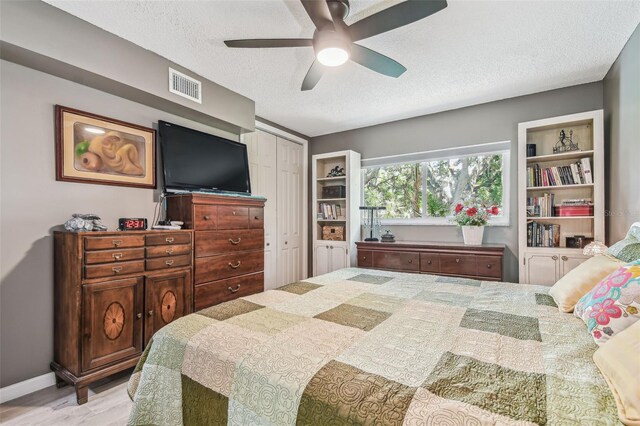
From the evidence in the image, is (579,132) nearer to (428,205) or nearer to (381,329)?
(428,205)

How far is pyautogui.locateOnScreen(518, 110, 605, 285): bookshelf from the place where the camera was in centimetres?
285

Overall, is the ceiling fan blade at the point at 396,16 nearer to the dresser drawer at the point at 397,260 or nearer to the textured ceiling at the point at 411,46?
the textured ceiling at the point at 411,46

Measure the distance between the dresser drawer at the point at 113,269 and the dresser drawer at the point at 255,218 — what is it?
110cm

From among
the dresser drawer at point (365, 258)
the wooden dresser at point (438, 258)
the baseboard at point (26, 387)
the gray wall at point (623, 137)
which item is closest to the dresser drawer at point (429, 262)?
the wooden dresser at point (438, 258)

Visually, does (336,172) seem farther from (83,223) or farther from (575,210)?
(83,223)

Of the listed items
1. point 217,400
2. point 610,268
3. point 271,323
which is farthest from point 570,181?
point 217,400

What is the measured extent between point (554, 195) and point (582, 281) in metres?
2.07

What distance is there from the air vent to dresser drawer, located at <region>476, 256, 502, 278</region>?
327 centimetres

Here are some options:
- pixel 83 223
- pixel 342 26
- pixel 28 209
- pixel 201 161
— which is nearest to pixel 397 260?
pixel 201 161

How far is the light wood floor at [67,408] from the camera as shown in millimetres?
1774

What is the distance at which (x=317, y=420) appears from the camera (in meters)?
0.85

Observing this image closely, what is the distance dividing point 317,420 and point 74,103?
2712 mm

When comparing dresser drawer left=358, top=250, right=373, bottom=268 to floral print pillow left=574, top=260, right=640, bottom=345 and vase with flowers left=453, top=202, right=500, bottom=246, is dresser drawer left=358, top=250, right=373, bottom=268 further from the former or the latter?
floral print pillow left=574, top=260, right=640, bottom=345

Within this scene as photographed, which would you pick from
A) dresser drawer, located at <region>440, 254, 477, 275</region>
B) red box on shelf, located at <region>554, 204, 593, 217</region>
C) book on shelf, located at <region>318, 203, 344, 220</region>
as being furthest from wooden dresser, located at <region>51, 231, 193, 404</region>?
red box on shelf, located at <region>554, 204, 593, 217</region>
